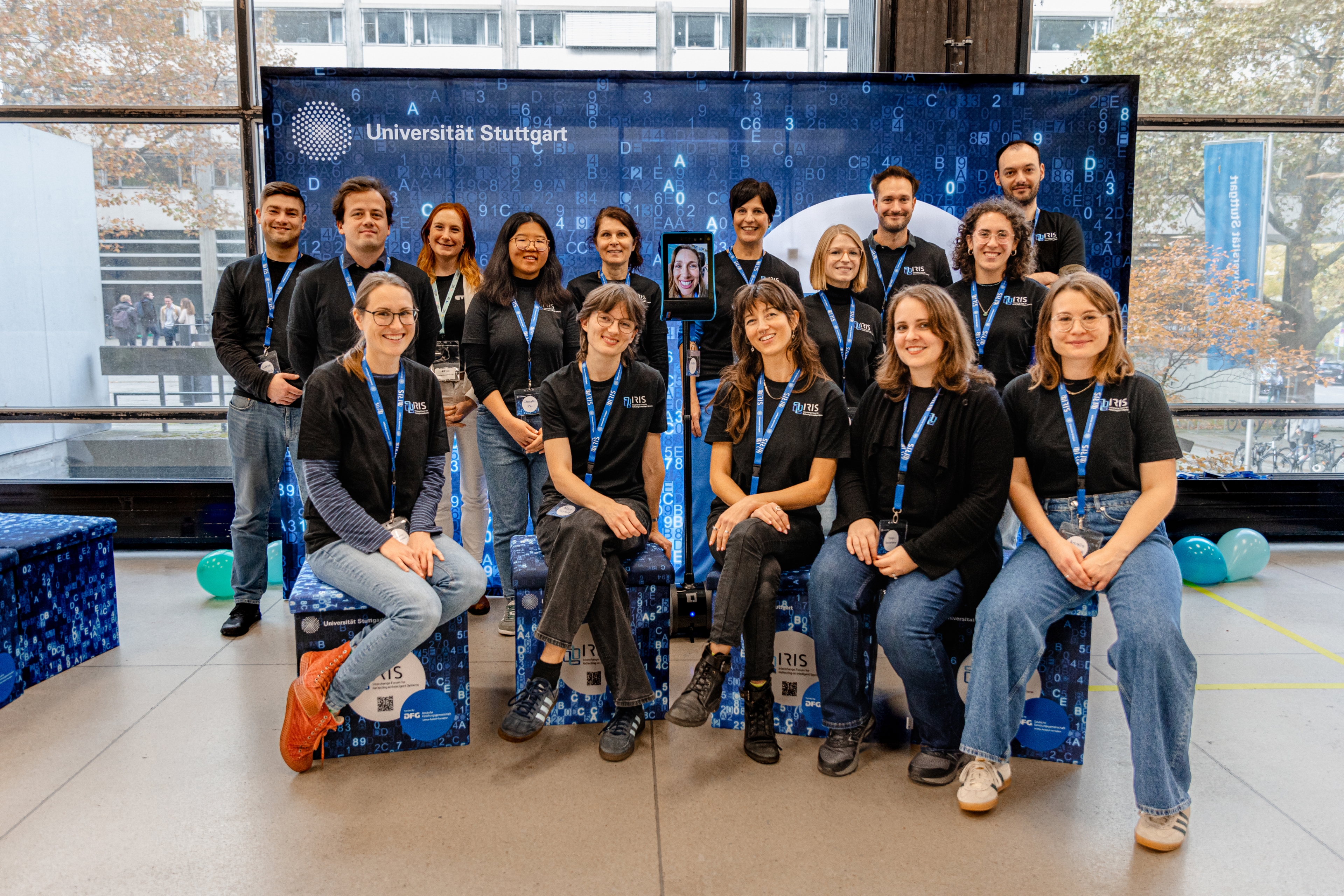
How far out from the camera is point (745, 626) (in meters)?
2.75

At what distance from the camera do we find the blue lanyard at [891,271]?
3.83 m

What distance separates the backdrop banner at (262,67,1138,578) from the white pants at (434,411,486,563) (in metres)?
0.93

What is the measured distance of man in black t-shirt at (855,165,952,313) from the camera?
12.5ft

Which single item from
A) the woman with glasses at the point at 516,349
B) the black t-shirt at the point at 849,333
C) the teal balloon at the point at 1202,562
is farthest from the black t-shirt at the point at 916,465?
the teal balloon at the point at 1202,562

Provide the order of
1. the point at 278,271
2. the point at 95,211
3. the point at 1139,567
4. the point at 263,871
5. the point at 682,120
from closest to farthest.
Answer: the point at 263,871
the point at 1139,567
the point at 278,271
the point at 682,120
the point at 95,211

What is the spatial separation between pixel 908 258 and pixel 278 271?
267 centimetres

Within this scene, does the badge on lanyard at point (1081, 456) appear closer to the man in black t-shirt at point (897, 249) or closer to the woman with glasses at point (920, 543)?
the woman with glasses at point (920, 543)

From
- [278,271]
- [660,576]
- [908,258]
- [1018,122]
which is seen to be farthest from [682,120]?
[660,576]

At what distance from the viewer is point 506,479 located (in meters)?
3.64

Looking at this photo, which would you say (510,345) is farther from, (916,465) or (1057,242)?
(1057,242)

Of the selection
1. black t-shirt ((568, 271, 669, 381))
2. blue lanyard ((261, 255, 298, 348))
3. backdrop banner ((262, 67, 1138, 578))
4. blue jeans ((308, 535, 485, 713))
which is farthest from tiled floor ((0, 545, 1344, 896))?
backdrop banner ((262, 67, 1138, 578))

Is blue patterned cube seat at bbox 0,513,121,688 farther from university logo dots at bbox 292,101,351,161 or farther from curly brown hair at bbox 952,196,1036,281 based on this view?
curly brown hair at bbox 952,196,1036,281

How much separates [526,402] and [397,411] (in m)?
0.75

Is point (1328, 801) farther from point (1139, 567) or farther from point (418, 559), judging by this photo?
point (418, 559)
